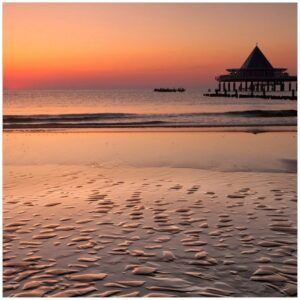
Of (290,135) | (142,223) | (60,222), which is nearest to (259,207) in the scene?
(142,223)

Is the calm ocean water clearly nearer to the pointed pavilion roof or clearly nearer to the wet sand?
the wet sand

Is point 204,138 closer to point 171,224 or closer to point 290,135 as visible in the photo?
point 290,135

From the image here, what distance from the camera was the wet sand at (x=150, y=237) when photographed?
14.2 feet

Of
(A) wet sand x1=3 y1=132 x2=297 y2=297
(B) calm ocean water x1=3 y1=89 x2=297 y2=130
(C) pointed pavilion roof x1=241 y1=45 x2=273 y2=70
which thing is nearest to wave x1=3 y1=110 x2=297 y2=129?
(B) calm ocean water x1=3 y1=89 x2=297 y2=130

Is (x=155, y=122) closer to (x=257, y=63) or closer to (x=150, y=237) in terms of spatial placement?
(x=150, y=237)

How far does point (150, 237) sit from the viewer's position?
5648 millimetres

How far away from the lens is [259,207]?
7066mm

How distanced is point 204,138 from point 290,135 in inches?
152

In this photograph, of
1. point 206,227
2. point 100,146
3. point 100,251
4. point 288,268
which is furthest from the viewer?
point 100,146

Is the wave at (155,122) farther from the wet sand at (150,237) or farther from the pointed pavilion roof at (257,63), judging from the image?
the pointed pavilion roof at (257,63)

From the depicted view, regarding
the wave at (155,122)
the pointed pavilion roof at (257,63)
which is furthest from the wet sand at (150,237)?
the pointed pavilion roof at (257,63)

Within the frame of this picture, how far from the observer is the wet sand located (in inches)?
170

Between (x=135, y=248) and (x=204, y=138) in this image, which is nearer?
(x=135, y=248)

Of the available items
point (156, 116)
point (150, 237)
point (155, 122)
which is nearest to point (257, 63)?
point (156, 116)
